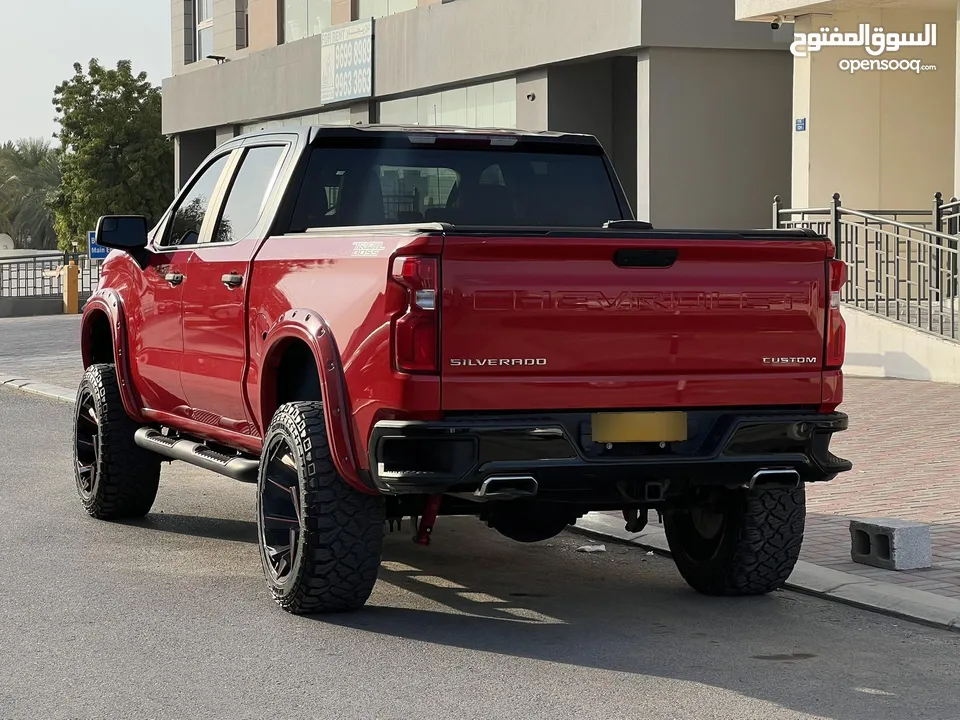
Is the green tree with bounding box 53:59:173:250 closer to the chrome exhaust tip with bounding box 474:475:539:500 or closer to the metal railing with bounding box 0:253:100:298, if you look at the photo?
the metal railing with bounding box 0:253:100:298

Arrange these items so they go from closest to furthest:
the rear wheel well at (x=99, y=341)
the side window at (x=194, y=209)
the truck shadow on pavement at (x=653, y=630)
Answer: the truck shadow on pavement at (x=653, y=630)
the side window at (x=194, y=209)
the rear wheel well at (x=99, y=341)

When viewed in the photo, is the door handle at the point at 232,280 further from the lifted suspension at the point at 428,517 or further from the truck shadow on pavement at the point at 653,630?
the lifted suspension at the point at 428,517

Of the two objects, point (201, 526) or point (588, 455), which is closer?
point (588, 455)

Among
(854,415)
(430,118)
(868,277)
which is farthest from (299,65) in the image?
(854,415)

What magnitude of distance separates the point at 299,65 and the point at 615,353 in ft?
96.9

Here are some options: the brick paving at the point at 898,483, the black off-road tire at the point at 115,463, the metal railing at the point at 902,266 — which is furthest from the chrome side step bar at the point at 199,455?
the metal railing at the point at 902,266

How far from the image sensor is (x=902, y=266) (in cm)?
1695

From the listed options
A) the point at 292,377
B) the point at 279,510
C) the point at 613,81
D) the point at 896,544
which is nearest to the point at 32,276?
the point at 613,81

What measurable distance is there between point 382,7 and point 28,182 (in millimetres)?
53847

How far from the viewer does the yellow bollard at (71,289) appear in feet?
111

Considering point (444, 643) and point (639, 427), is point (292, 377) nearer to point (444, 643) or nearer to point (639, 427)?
point (444, 643)

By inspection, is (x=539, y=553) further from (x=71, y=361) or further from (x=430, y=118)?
(x=430, y=118)

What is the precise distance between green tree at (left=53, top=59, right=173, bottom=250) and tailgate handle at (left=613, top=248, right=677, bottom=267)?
5250 centimetres

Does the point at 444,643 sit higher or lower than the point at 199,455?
lower
